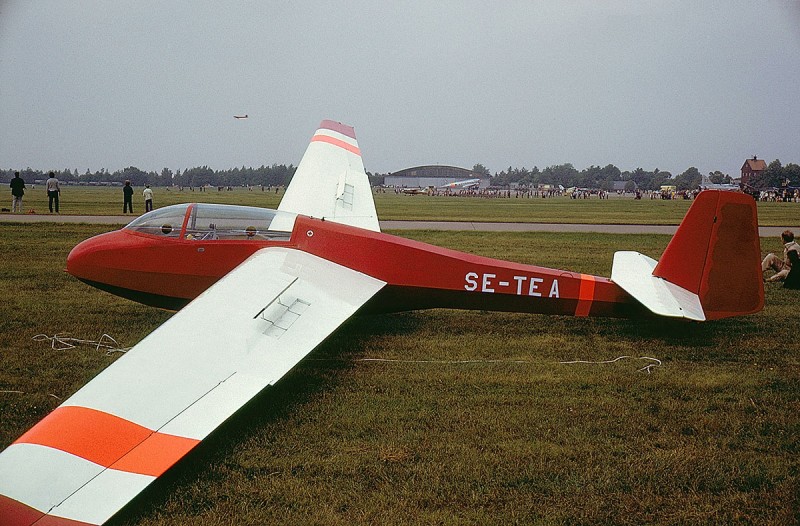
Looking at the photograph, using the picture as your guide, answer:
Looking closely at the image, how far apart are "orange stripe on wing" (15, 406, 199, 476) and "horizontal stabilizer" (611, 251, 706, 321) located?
5702 millimetres

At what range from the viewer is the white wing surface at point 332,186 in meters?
11.0

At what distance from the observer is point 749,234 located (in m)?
7.36

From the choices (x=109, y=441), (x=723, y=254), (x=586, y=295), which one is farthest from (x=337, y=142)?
(x=109, y=441)

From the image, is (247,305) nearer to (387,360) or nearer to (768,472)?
(387,360)

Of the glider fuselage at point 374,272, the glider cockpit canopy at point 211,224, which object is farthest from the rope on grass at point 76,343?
the glider cockpit canopy at point 211,224

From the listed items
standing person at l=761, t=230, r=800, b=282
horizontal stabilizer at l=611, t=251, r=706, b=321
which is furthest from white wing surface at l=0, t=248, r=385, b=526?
standing person at l=761, t=230, r=800, b=282

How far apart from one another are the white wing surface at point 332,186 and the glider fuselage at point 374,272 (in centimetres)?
263

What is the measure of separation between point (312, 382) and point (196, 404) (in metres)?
2.16

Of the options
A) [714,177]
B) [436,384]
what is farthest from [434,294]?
[714,177]

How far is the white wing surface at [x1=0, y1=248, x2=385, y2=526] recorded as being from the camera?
10.7 feet

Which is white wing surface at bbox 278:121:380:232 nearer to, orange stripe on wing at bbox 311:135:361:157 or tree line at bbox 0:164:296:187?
orange stripe on wing at bbox 311:135:361:157

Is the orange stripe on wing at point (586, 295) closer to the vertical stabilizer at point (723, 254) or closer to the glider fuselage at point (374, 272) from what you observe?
the glider fuselage at point (374, 272)

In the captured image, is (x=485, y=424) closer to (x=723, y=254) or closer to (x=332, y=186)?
(x=723, y=254)

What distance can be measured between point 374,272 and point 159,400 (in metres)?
4.00
